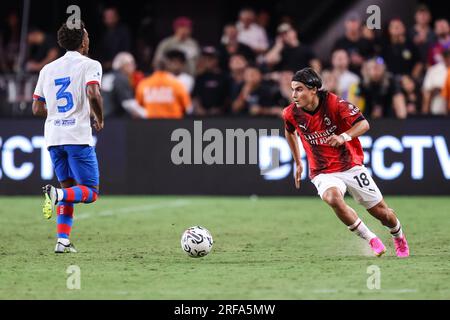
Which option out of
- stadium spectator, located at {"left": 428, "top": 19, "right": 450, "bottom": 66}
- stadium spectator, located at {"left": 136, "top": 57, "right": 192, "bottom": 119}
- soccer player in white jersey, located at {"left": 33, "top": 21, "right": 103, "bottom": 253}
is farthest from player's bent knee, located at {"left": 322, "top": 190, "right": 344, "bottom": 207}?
stadium spectator, located at {"left": 428, "top": 19, "right": 450, "bottom": 66}

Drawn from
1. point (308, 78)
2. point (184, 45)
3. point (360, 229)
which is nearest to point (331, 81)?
point (184, 45)

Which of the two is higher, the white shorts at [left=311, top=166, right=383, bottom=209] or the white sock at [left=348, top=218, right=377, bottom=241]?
the white shorts at [left=311, top=166, right=383, bottom=209]

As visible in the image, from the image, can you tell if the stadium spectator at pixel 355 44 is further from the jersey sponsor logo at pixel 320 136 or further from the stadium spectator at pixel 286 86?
the jersey sponsor logo at pixel 320 136

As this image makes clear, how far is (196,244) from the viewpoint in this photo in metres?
9.67

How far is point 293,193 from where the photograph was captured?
1697 centimetres

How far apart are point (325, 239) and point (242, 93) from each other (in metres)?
6.86

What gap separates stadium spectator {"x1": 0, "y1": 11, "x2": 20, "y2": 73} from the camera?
21.2 meters

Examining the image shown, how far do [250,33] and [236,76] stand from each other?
2.18m

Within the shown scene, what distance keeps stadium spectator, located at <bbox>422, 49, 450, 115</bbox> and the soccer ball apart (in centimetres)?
853

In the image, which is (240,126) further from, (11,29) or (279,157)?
(11,29)

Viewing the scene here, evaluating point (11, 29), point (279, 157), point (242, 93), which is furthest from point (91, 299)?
point (11, 29)

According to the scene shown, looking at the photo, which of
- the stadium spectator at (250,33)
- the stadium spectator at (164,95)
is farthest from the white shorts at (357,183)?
the stadium spectator at (250,33)

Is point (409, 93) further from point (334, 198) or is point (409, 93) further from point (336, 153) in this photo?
point (334, 198)

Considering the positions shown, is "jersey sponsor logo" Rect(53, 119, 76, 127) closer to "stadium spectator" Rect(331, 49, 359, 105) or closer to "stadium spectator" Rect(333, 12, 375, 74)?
"stadium spectator" Rect(331, 49, 359, 105)
